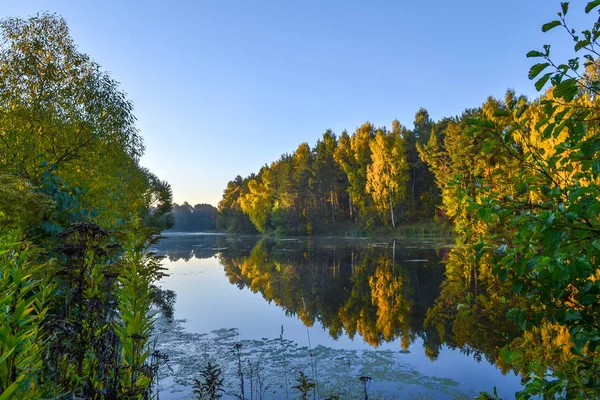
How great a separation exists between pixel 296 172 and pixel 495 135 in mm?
57455

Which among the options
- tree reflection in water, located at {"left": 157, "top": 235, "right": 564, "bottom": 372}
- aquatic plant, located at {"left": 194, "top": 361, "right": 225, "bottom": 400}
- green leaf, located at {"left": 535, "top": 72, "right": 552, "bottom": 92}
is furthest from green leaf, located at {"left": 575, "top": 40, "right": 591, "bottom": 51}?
aquatic plant, located at {"left": 194, "top": 361, "right": 225, "bottom": 400}

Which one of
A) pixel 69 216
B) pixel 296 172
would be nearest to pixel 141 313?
pixel 69 216

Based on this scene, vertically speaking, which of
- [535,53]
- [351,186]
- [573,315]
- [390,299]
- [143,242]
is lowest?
[390,299]

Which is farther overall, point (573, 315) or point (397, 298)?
point (397, 298)

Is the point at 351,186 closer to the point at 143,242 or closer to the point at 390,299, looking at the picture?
the point at 390,299

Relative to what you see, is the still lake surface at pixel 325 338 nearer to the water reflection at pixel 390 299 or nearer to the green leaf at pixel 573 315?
the water reflection at pixel 390 299

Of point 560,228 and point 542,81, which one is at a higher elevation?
point 542,81

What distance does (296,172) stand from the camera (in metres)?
59.3

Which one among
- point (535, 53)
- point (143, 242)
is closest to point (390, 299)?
point (143, 242)

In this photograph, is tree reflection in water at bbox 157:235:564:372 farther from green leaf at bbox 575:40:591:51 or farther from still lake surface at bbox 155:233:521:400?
green leaf at bbox 575:40:591:51

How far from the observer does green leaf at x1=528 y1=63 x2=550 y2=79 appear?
1.70m

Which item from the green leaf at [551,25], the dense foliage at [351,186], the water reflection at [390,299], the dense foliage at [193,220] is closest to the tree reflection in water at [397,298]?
the water reflection at [390,299]

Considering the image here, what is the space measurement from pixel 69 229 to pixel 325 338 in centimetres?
755

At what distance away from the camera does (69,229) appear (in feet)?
9.68
